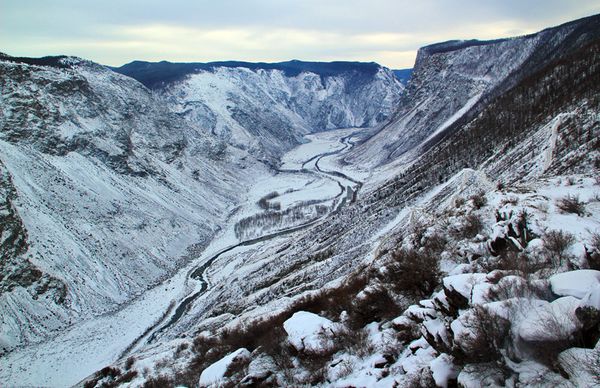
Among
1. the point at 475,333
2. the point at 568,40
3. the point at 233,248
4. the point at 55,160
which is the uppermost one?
the point at 568,40

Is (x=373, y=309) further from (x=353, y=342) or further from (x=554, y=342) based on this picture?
(x=554, y=342)

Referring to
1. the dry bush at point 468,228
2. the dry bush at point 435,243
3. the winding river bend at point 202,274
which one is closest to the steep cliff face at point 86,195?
the winding river bend at point 202,274

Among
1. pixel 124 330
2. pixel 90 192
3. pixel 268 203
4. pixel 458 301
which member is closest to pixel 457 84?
pixel 268 203

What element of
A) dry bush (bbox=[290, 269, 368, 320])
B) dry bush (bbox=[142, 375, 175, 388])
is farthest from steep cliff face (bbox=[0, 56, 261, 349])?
dry bush (bbox=[290, 269, 368, 320])

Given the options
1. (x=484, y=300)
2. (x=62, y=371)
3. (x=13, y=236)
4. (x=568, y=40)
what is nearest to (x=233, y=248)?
(x=13, y=236)

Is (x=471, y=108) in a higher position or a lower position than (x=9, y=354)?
higher

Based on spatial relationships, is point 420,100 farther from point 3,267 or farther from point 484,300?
point 484,300

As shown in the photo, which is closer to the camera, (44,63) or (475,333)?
(475,333)
